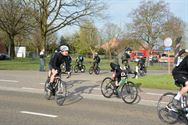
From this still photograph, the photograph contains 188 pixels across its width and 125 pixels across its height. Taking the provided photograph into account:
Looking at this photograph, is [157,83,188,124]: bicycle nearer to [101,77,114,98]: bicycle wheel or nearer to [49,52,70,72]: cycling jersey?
[49,52,70,72]: cycling jersey

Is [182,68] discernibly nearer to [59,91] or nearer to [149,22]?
[59,91]

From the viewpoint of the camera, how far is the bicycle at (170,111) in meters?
8.30

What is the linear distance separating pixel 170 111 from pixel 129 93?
10.7ft

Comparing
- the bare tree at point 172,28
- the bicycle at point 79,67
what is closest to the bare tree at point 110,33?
the bare tree at point 172,28

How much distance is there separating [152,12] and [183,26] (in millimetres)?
9303

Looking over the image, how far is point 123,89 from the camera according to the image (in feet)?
39.0

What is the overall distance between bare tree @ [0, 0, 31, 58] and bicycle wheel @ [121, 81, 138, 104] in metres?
35.3

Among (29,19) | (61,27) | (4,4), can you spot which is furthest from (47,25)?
(4,4)

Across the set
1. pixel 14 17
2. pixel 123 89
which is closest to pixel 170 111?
pixel 123 89

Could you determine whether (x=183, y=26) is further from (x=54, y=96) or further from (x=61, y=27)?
(x=54, y=96)

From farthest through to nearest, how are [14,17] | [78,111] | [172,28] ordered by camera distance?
[172,28]
[14,17]
[78,111]

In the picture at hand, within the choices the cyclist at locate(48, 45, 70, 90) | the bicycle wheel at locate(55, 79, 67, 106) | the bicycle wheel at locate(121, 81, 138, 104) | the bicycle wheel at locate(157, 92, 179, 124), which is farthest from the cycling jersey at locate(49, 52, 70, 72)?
the bicycle wheel at locate(157, 92, 179, 124)

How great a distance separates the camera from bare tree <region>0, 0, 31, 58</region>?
4840cm

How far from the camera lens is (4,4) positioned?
49.8m
